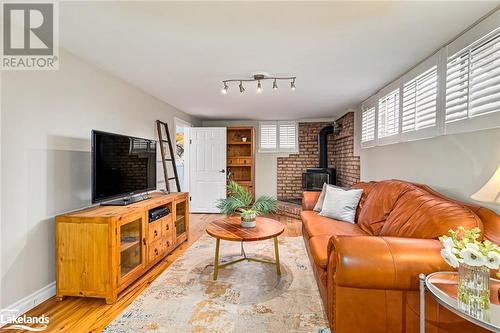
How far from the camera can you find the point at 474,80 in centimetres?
191

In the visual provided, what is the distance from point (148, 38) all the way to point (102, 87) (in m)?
1.15

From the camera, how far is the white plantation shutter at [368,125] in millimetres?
3895

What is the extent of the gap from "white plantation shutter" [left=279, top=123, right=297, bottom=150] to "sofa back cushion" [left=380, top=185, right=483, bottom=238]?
157 inches

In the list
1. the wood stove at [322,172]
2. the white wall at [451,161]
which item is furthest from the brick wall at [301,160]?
the white wall at [451,161]

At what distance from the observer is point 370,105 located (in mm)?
3973

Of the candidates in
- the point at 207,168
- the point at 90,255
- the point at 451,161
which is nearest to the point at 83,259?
the point at 90,255

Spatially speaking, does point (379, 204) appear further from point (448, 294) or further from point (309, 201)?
point (448, 294)

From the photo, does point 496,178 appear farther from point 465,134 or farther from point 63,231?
point 63,231

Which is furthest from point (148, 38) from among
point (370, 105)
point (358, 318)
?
point (370, 105)

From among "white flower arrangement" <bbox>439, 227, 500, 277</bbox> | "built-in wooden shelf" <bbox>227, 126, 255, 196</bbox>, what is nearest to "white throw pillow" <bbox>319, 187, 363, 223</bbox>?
"white flower arrangement" <bbox>439, 227, 500, 277</bbox>

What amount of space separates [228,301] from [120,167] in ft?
5.67

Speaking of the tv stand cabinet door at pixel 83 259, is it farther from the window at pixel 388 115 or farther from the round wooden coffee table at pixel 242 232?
the window at pixel 388 115

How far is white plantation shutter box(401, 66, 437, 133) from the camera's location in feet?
7.95

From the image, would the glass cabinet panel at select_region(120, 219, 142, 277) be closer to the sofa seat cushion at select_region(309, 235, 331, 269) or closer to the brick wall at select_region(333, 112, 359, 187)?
the sofa seat cushion at select_region(309, 235, 331, 269)
